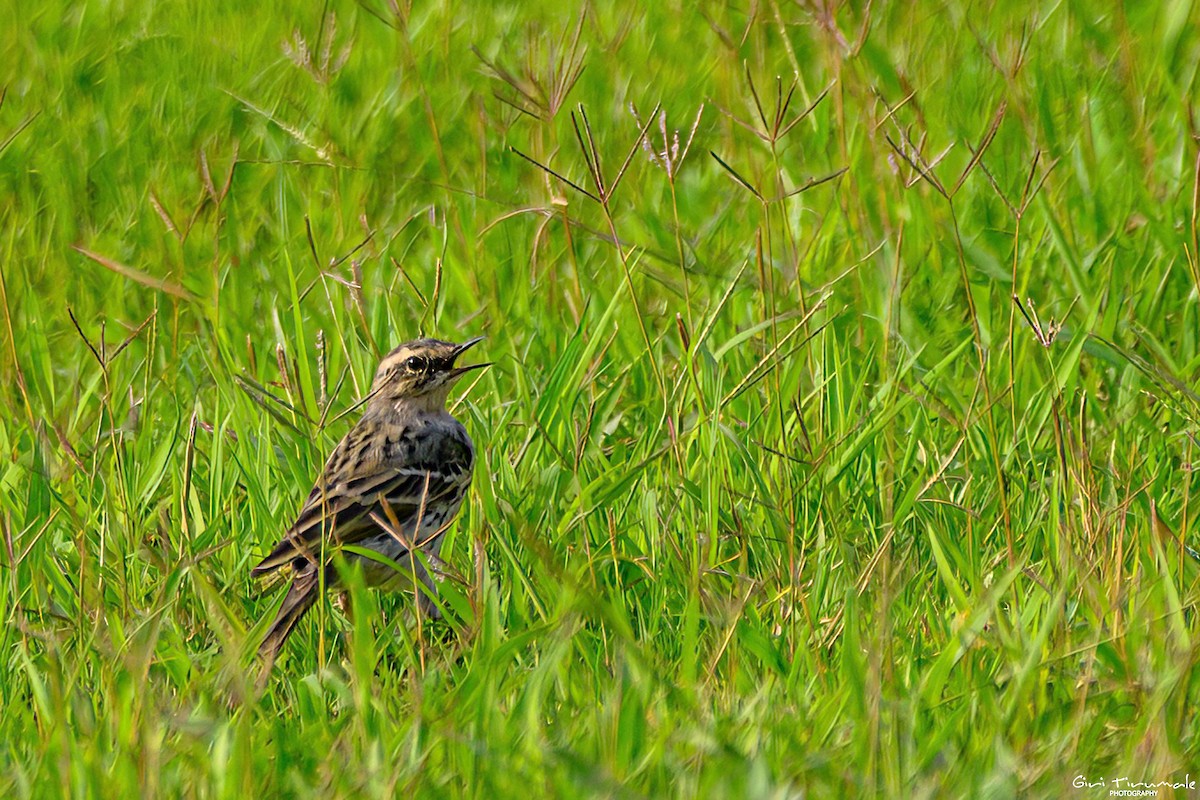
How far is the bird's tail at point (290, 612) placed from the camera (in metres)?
4.82

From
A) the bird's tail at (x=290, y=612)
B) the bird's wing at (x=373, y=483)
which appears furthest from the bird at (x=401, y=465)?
the bird's tail at (x=290, y=612)

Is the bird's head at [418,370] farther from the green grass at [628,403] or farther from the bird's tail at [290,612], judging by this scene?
the bird's tail at [290,612]

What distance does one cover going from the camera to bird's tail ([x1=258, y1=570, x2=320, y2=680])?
4824 mm

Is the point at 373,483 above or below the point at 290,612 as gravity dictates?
below

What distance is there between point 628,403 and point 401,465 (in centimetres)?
100

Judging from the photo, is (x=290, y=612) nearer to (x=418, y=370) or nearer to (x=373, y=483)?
(x=373, y=483)

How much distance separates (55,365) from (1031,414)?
4.12 meters

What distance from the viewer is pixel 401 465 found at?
595cm

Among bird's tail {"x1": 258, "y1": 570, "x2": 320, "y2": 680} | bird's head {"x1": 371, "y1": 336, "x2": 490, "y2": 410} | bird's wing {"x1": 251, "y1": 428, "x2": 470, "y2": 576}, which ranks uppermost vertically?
bird's head {"x1": 371, "y1": 336, "x2": 490, "y2": 410}

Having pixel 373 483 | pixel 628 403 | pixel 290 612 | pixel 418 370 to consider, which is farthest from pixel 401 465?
pixel 290 612

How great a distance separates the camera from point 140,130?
916 cm

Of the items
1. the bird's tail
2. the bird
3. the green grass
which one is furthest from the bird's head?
the bird's tail

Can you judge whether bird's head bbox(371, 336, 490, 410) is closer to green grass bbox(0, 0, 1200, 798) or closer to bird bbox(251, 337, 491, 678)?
bird bbox(251, 337, 491, 678)

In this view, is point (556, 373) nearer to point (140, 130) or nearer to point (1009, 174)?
point (1009, 174)
